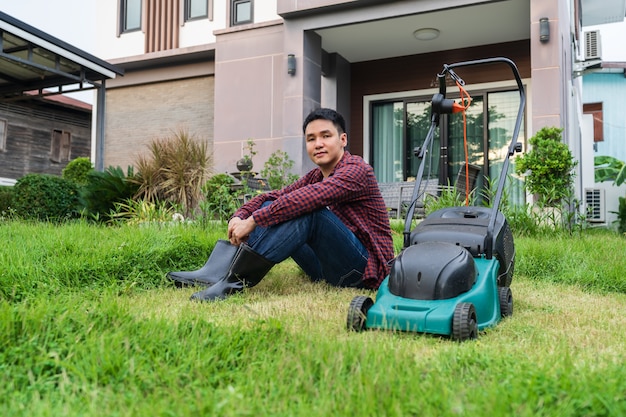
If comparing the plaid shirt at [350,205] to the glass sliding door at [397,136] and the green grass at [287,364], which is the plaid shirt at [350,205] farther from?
the glass sliding door at [397,136]

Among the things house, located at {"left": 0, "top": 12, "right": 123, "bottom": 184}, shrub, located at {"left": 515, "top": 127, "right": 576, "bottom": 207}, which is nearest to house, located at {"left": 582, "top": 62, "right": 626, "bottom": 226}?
shrub, located at {"left": 515, "top": 127, "right": 576, "bottom": 207}

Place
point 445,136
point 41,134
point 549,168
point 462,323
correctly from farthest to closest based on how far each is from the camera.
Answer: point 41,134 → point 445,136 → point 549,168 → point 462,323

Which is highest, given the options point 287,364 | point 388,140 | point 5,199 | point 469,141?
point 388,140

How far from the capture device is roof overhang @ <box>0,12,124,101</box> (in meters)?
8.64

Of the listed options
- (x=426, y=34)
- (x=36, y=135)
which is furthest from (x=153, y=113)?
(x=36, y=135)

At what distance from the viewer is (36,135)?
64.2ft

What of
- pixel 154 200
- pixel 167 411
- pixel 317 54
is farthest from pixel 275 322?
pixel 317 54

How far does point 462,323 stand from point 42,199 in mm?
6757

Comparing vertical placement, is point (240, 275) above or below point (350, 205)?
below

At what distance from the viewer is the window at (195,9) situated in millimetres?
12250

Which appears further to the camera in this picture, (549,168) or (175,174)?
(175,174)

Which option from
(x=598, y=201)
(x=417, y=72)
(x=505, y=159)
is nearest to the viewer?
(x=505, y=159)

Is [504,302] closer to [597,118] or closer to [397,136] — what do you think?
[397,136]

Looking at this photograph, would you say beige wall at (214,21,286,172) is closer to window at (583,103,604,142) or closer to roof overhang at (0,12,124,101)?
roof overhang at (0,12,124,101)
